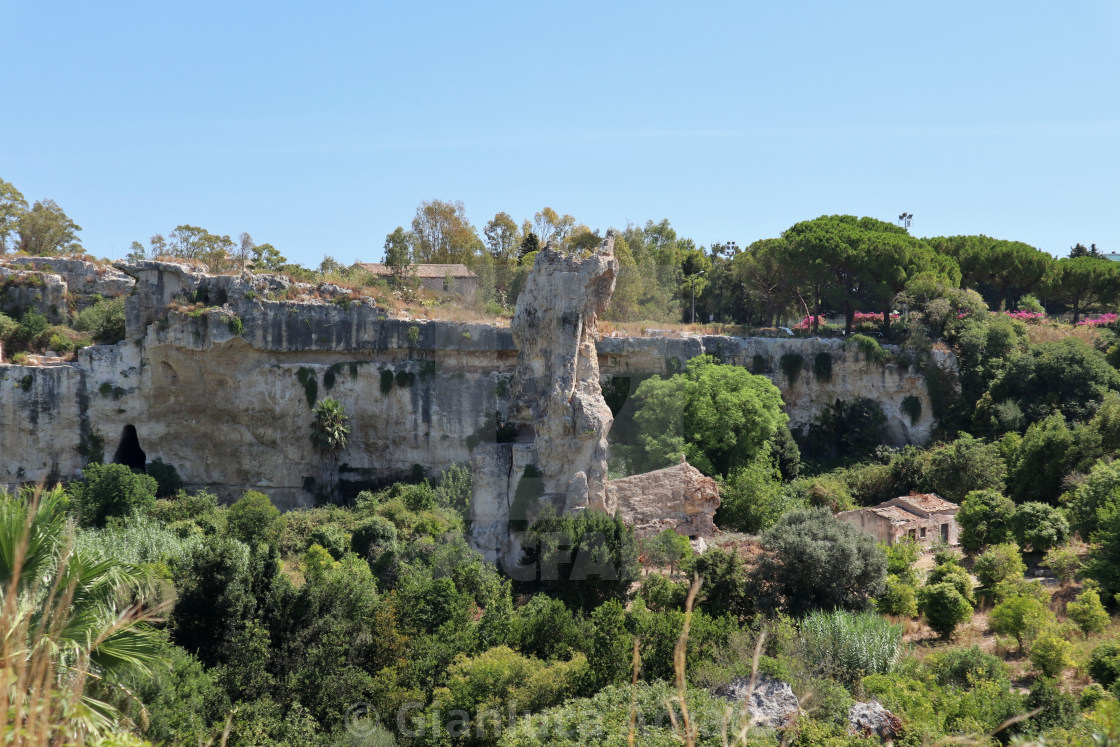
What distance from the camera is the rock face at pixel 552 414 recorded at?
22.9 m

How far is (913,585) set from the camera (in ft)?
70.2

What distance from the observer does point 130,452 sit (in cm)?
3753

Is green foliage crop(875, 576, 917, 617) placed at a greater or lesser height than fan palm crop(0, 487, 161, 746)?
lesser

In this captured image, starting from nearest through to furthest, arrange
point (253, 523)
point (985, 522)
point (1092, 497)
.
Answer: point (1092, 497) < point (985, 522) < point (253, 523)

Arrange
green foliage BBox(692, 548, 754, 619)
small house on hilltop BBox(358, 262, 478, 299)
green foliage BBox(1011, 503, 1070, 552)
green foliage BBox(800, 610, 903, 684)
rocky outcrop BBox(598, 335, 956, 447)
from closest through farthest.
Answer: green foliage BBox(800, 610, 903, 684) < green foliage BBox(692, 548, 754, 619) < green foliage BBox(1011, 503, 1070, 552) < rocky outcrop BBox(598, 335, 956, 447) < small house on hilltop BBox(358, 262, 478, 299)

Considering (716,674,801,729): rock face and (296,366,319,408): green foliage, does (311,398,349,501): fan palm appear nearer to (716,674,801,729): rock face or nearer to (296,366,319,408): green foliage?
(296,366,319,408): green foliage

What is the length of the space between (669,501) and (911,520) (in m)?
6.90

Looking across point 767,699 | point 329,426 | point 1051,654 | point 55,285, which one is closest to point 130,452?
point 55,285

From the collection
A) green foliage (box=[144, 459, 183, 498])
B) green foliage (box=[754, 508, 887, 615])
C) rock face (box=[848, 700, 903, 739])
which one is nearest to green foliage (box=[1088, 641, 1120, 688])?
rock face (box=[848, 700, 903, 739])

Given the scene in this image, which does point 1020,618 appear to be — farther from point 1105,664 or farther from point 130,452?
point 130,452

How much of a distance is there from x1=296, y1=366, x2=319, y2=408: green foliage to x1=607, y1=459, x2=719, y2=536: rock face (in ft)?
51.2

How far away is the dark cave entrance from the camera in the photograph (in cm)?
3678

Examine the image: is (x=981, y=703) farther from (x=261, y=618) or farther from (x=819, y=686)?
(x=261, y=618)

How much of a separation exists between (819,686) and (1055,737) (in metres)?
3.38
